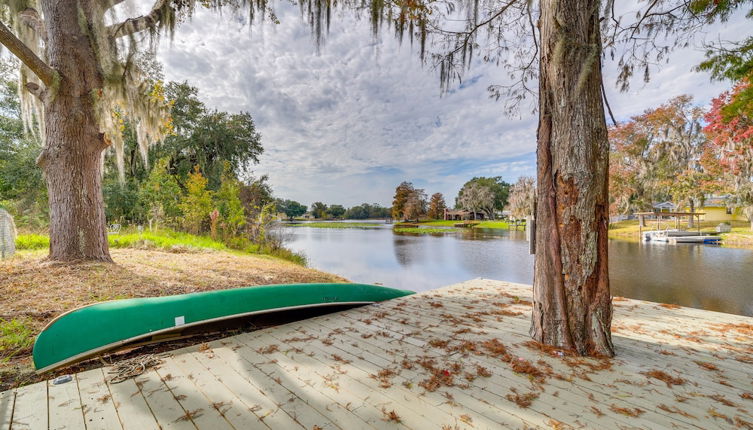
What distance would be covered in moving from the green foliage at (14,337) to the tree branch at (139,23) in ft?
14.2

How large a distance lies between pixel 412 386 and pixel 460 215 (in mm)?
49808

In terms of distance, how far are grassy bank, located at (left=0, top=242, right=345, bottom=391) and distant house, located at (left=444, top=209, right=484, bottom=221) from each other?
46733 millimetres

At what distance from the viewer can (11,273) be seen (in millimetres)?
3482

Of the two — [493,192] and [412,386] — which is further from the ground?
[493,192]

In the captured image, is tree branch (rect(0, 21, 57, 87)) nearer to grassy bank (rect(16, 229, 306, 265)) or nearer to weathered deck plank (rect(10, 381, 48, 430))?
grassy bank (rect(16, 229, 306, 265))

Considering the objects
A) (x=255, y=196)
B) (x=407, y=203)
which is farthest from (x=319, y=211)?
(x=255, y=196)

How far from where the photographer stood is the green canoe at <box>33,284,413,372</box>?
6.23 feet

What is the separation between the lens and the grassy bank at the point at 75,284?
A: 2189 mm

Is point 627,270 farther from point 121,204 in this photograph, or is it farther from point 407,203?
point 407,203

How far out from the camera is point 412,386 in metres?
1.73

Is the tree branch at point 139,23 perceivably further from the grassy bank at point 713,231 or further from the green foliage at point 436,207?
the green foliage at point 436,207

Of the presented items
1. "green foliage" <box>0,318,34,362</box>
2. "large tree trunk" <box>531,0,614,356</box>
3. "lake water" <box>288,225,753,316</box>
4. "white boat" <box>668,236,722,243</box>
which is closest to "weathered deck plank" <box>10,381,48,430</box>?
"green foliage" <box>0,318,34,362</box>

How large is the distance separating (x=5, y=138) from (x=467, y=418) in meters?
14.9

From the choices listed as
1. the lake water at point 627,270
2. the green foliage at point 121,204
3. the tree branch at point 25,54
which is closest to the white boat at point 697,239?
the lake water at point 627,270
